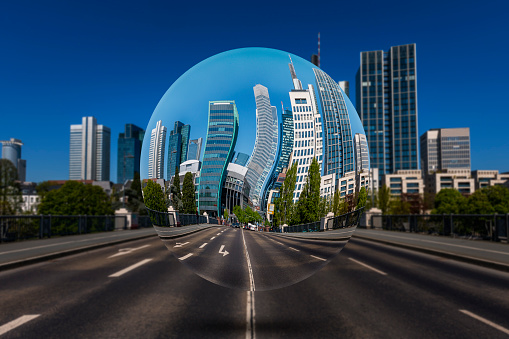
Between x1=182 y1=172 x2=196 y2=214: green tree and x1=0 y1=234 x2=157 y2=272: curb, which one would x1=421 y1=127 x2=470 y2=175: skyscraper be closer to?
x1=0 y1=234 x2=157 y2=272: curb

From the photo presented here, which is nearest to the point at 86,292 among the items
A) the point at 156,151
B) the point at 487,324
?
the point at 156,151

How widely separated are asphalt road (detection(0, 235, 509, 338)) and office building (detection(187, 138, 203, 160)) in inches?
26.7

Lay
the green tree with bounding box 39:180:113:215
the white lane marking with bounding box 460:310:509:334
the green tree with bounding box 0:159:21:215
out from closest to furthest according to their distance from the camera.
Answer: the white lane marking with bounding box 460:310:509:334
the green tree with bounding box 39:180:113:215
the green tree with bounding box 0:159:21:215

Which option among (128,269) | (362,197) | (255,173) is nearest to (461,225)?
(128,269)

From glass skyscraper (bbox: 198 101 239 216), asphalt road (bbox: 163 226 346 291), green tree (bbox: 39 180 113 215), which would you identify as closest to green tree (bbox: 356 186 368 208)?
asphalt road (bbox: 163 226 346 291)

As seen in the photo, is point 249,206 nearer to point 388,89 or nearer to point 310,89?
point 310,89

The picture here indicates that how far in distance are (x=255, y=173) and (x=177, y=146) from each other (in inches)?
27.0

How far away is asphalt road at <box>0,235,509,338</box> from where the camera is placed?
478cm

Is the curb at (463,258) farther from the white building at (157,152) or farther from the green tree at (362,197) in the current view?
the white building at (157,152)

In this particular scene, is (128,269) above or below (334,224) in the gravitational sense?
below

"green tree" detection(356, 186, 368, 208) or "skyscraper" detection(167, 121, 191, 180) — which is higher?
"skyscraper" detection(167, 121, 191, 180)

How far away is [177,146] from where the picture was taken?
8.86ft

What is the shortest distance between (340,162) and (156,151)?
1.57 m

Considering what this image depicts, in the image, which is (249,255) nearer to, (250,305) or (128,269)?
(250,305)
